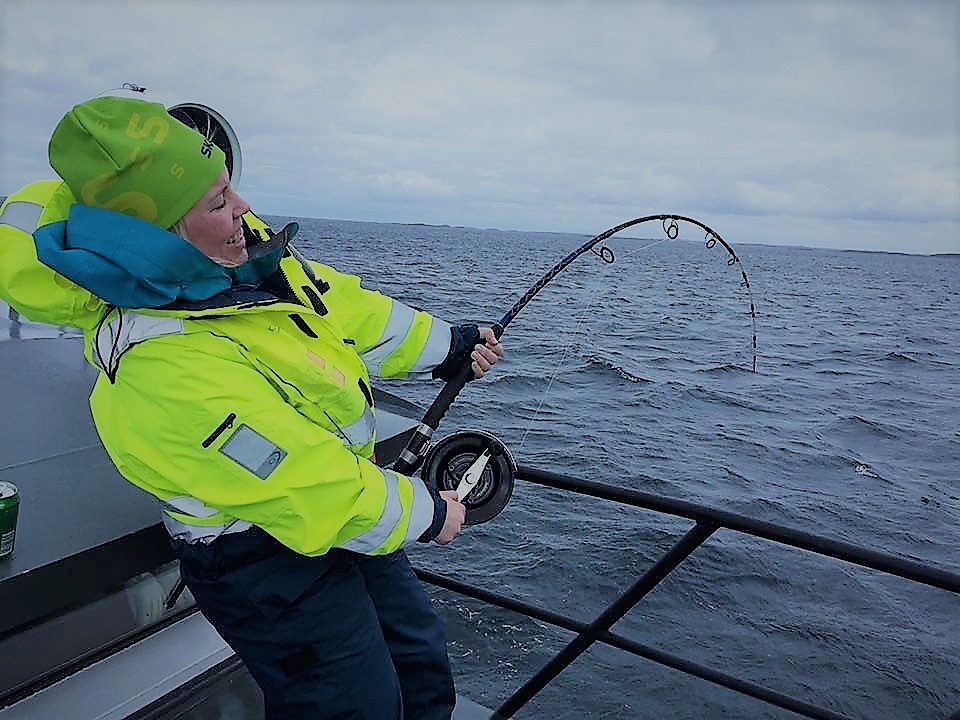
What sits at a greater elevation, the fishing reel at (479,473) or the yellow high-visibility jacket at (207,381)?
the yellow high-visibility jacket at (207,381)

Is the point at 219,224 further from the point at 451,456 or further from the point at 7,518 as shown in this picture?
the point at 451,456

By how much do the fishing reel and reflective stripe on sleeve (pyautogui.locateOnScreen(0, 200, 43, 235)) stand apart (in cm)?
114

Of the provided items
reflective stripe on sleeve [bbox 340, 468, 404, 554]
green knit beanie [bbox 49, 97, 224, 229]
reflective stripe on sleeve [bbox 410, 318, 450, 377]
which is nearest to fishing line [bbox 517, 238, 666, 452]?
reflective stripe on sleeve [bbox 410, 318, 450, 377]

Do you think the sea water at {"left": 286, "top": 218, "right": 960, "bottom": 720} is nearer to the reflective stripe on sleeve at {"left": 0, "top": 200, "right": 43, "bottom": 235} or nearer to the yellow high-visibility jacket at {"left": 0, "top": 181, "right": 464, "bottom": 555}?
the yellow high-visibility jacket at {"left": 0, "top": 181, "right": 464, "bottom": 555}

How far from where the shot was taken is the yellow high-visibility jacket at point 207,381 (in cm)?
155

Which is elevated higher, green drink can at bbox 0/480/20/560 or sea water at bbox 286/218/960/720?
green drink can at bbox 0/480/20/560

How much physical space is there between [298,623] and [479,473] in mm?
592

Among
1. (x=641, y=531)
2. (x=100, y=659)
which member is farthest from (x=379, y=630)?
(x=641, y=531)

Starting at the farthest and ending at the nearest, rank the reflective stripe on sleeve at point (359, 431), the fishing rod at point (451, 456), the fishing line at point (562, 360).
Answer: the fishing line at point (562, 360)
the fishing rod at point (451, 456)
the reflective stripe on sleeve at point (359, 431)

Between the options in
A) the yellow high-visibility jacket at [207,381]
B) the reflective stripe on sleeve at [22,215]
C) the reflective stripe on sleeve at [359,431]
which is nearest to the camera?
the yellow high-visibility jacket at [207,381]

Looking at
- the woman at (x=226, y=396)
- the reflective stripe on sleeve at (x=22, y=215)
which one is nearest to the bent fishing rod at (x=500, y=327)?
the woman at (x=226, y=396)

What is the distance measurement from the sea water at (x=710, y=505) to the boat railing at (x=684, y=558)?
1.22 feet

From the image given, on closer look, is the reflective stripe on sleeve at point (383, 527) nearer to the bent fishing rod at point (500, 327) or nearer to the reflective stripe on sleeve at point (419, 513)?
the reflective stripe on sleeve at point (419, 513)

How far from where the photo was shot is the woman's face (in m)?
1.73
